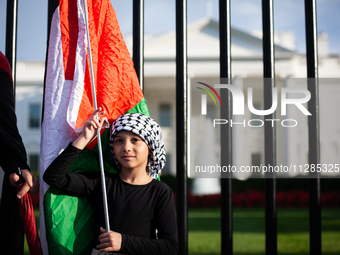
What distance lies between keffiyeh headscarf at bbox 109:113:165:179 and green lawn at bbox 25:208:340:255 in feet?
10.6

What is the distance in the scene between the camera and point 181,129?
1875 millimetres

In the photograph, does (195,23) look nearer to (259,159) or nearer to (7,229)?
(259,159)

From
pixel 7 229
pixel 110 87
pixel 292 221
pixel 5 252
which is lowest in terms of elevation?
pixel 292 221

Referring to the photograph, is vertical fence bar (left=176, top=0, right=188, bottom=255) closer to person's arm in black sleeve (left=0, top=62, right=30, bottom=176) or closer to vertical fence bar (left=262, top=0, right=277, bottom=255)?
vertical fence bar (left=262, top=0, right=277, bottom=255)

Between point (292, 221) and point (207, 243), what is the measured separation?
10.2 feet

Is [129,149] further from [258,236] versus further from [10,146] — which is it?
[258,236]

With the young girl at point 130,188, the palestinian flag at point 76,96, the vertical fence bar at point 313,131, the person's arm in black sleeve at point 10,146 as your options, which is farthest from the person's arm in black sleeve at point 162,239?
the vertical fence bar at point 313,131

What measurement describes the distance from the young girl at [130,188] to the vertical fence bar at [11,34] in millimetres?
626

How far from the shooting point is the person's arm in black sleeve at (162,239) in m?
1.50

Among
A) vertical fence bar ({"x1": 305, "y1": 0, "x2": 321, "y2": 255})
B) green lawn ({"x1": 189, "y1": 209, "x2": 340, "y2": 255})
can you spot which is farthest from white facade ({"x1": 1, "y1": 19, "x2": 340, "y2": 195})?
vertical fence bar ({"x1": 305, "y1": 0, "x2": 321, "y2": 255})

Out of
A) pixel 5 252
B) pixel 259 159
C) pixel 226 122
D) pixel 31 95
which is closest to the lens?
pixel 5 252

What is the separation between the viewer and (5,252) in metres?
1.71

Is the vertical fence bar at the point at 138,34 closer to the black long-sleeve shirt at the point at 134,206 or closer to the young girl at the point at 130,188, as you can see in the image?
the young girl at the point at 130,188

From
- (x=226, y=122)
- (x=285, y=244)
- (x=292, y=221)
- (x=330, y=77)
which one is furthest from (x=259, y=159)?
(x=226, y=122)
